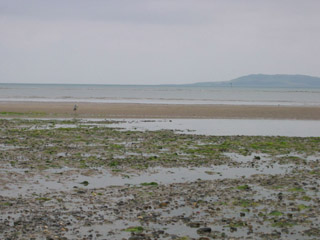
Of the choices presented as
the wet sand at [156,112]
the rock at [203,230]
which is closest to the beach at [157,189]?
the rock at [203,230]

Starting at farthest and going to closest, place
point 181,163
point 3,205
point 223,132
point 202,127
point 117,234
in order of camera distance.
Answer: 1. point 202,127
2. point 223,132
3. point 181,163
4. point 3,205
5. point 117,234

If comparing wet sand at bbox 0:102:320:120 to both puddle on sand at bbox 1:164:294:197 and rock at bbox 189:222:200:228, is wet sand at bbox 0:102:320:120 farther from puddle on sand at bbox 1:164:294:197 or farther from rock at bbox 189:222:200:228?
rock at bbox 189:222:200:228

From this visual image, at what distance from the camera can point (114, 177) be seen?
14773 mm

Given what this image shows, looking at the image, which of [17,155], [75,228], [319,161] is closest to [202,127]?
[319,161]

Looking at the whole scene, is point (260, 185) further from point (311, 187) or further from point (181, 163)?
point (181, 163)

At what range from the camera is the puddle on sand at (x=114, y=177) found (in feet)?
43.1

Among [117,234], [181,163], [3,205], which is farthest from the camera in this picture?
[181,163]

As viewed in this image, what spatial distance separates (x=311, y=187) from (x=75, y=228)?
7533 mm

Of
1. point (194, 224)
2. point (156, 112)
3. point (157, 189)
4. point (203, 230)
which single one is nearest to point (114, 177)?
point (157, 189)

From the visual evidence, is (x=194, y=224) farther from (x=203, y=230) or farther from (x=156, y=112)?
(x=156, y=112)

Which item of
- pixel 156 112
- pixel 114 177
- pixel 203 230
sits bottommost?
pixel 203 230

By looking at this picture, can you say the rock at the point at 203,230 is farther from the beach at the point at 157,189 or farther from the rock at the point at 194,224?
the rock at the point at 194,224

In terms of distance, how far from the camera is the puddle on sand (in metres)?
13.1

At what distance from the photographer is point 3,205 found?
11.0 m
